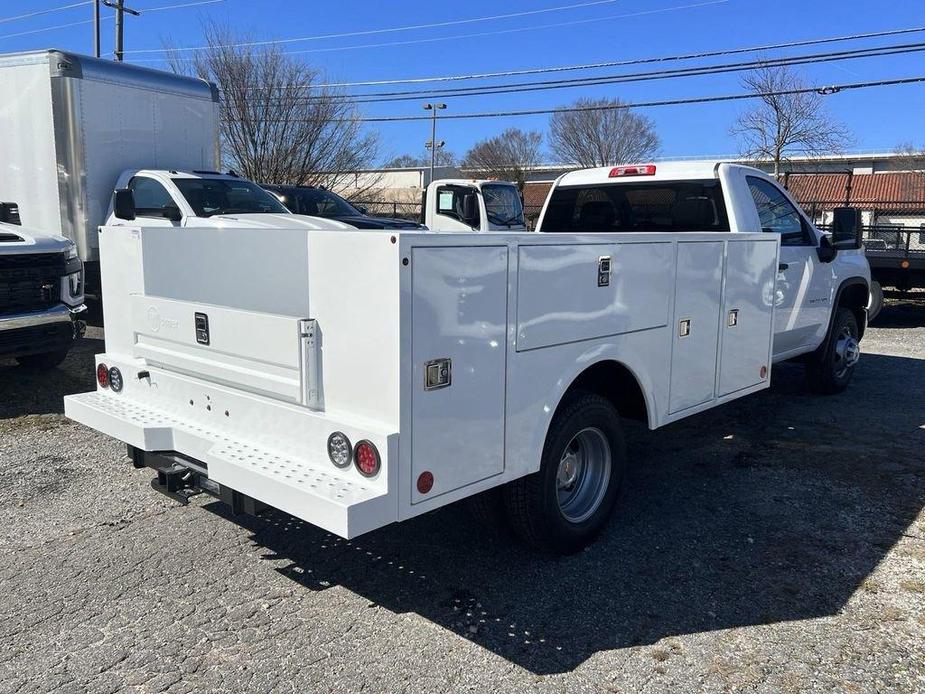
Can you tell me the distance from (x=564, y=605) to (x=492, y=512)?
58 centimetres

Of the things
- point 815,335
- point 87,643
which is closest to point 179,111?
point 815,335

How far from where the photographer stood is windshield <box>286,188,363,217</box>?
47.8ft

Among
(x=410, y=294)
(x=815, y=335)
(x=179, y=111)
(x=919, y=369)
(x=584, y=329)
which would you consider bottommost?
(x=919, y=369)

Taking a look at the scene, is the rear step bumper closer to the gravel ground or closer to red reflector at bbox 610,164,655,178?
the gravel ground

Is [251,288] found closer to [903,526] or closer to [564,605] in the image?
[564,605]

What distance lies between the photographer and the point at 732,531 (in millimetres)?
4719

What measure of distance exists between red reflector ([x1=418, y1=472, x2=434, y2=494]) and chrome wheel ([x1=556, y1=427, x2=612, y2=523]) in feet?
3.91

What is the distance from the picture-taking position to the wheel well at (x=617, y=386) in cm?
438

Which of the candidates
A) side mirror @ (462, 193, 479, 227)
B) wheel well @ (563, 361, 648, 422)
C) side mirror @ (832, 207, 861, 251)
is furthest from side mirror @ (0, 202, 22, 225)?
side mirror @ (462, 193, 479, 227)

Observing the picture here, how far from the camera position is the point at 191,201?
9836 mm

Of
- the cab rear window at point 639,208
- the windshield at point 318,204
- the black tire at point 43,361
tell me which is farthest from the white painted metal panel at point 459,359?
the windshield at point 318,204

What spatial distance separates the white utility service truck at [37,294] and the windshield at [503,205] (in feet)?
31.1

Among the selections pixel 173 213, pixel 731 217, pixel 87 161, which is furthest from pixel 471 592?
pixel 87 161

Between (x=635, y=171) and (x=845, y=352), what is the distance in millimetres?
3137
